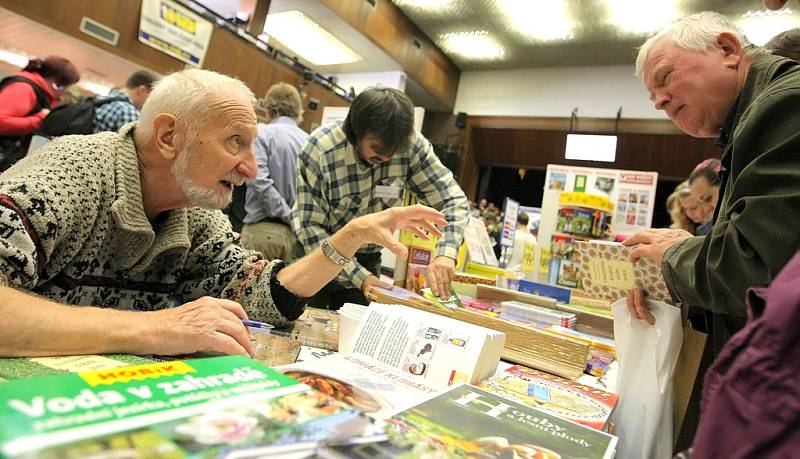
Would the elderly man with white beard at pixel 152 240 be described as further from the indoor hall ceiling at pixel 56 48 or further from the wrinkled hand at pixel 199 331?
the indoor hall ceiling at pixel 56 48

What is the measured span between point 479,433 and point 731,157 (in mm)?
823

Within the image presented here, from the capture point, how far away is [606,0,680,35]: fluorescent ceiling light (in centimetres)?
516

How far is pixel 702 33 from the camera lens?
1123 millimetres

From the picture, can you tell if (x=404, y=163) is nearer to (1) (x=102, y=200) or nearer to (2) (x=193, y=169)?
(2) (x=193, y=169)

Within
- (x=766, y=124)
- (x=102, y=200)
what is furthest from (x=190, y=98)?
(x=766, y=124)

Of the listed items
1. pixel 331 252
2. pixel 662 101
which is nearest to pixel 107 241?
pixel 331 252

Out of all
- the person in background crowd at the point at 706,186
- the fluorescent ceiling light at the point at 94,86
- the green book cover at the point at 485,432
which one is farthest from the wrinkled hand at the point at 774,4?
the fluorescent ceiling light at the point at 94,86

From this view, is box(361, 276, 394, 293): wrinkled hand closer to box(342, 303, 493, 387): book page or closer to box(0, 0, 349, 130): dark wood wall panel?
box(342, 303, 493, 387): book page

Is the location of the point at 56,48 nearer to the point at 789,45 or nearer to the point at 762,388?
the point at 789,45

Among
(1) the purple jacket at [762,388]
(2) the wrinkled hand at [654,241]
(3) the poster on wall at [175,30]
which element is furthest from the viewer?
(3) the poster on wall at [175,30]

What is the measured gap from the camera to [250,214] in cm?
256

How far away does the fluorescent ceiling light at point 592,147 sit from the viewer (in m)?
7.01

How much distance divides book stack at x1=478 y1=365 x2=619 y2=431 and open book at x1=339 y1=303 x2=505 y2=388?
0.14ft

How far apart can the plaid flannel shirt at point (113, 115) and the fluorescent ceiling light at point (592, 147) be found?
6300 millimetres
